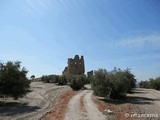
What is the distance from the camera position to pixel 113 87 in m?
41.7

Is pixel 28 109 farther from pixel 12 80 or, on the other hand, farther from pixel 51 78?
pixel 51 78

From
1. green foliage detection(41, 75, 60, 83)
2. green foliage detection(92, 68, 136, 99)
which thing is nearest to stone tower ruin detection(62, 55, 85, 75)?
green foliage detection(41, 75, 60, 83)

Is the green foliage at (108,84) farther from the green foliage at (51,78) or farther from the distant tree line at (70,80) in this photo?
the green foliage at (51,78)

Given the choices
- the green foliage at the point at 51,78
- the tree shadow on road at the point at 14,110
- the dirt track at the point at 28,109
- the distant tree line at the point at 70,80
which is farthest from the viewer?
the green foliage at the point at 51,78

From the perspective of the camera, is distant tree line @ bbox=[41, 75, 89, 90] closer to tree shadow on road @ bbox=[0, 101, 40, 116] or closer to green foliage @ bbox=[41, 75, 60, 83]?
green foliage @ bbox=[41, 75, 60, 83]

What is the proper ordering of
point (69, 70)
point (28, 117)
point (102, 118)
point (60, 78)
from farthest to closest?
point (69, 70), point (60, 78), point (28, 117), point (102, 118)

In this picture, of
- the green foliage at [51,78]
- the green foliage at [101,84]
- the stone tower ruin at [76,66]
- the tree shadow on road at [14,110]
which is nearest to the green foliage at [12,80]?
the tree shadow on road at [14,110]

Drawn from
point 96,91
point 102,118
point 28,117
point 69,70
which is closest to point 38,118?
point 28,117

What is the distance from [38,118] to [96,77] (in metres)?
19.9

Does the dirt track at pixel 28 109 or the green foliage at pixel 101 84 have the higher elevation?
the green foliage at pixel 101 84

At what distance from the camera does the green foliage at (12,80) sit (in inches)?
1415

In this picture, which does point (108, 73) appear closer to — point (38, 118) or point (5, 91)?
point (5, 91)

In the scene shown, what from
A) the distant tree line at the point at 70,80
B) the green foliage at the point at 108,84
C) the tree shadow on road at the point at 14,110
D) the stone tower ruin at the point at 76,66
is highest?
the stone tower ruin at the point at 76,66

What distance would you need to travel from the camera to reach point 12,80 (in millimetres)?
36188
